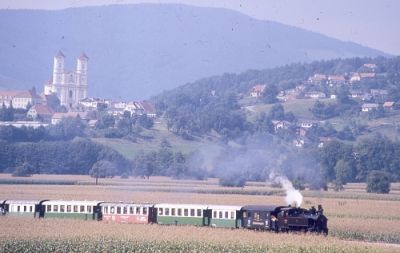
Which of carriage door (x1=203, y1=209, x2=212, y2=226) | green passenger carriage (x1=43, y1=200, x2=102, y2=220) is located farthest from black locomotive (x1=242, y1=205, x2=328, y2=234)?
green passenger carriage (x1=43, y1=200, x2=102, y2=220)

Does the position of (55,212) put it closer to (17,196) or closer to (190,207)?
(190,207)

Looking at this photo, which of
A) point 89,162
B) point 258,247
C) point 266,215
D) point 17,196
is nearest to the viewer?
point 258,247

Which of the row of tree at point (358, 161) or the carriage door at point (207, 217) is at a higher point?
the row of tree at point (358, 161)

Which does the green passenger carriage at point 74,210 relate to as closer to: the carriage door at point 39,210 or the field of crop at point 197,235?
the carriage door at point 39,210

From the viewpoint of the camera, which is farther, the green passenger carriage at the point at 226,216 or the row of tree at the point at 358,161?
the row of tree at the point at 358,161

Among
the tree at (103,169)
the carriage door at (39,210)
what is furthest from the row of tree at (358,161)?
the carriage door at (39,210)

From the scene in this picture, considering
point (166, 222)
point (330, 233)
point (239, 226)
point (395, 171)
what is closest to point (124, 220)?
point (166, 222)

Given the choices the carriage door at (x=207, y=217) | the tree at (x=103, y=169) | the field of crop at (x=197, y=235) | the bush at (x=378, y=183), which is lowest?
the field of crop at (x=197, y=235)
